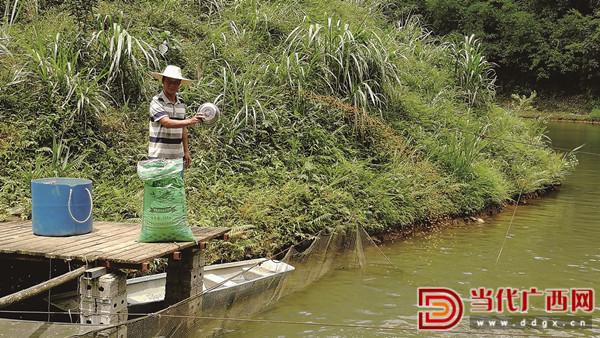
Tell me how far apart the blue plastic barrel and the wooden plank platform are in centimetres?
7

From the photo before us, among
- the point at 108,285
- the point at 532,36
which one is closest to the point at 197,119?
the point at 108,285

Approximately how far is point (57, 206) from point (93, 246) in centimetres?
46

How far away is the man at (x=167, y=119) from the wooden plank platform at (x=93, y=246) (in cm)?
66

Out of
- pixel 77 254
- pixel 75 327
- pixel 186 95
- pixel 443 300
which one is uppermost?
pixel 186 95

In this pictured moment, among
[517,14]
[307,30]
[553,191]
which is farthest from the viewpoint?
[517,14]

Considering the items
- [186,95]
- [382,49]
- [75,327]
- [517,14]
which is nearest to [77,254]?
[75,327]

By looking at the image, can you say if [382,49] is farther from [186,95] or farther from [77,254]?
[77,254]

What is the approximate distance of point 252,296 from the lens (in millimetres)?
4949

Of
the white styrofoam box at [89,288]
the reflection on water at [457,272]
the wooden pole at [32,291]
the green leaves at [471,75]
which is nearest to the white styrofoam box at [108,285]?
the white styrofoam box at [89,288]

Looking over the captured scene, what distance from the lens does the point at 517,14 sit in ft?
102

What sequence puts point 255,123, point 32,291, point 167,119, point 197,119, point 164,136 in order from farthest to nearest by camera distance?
point 255,123, point 164,136, point 167,119, point 197,119, point 32,291

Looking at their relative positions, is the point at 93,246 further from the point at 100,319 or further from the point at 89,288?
the point at 100,319

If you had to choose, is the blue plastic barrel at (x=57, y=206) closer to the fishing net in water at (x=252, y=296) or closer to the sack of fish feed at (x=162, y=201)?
the sack of fish feed at (x=162, y=201)

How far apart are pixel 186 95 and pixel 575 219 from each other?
5.94m
